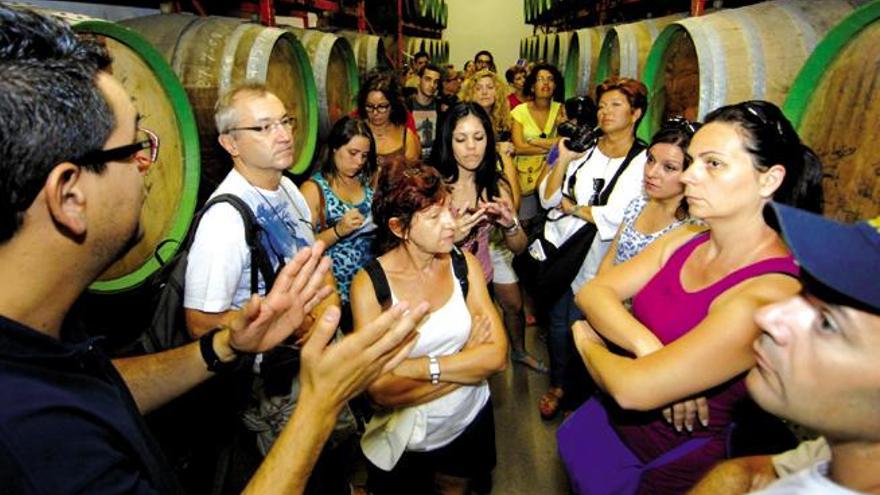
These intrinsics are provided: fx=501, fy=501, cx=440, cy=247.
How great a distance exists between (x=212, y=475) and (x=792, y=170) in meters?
2.65

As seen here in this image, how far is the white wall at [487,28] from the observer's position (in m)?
17.9

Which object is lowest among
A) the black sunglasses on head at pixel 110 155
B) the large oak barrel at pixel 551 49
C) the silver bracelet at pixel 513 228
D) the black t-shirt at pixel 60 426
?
the silver bracelet at pixel 513 228

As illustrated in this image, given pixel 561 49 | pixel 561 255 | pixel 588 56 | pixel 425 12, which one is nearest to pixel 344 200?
pixel 561 255

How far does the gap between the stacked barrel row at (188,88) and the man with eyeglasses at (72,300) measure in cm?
71

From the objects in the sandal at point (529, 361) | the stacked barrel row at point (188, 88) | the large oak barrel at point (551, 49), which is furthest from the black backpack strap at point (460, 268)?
the large oak barrel at point (551, 49)

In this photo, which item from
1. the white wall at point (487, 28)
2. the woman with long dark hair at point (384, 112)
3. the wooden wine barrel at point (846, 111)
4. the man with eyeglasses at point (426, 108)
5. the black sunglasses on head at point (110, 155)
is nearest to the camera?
the black sunglasses on head at point (110, 155)

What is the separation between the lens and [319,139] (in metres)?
3.76

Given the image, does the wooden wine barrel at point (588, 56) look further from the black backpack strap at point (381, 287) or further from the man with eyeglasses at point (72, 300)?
the man with eyeglasses at point (72, 300)

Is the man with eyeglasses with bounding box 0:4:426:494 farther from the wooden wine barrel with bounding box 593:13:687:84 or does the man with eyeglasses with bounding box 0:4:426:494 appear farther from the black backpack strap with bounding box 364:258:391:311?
the wooden wine barrel with bounding box 593:13:687:84

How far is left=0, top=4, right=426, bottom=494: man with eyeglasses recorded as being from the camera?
75 centimetres

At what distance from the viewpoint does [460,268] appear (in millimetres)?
2193

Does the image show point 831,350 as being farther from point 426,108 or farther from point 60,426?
point 426,108

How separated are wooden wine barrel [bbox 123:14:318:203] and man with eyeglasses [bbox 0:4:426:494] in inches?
69.0

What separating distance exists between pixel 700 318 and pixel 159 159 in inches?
86.4
